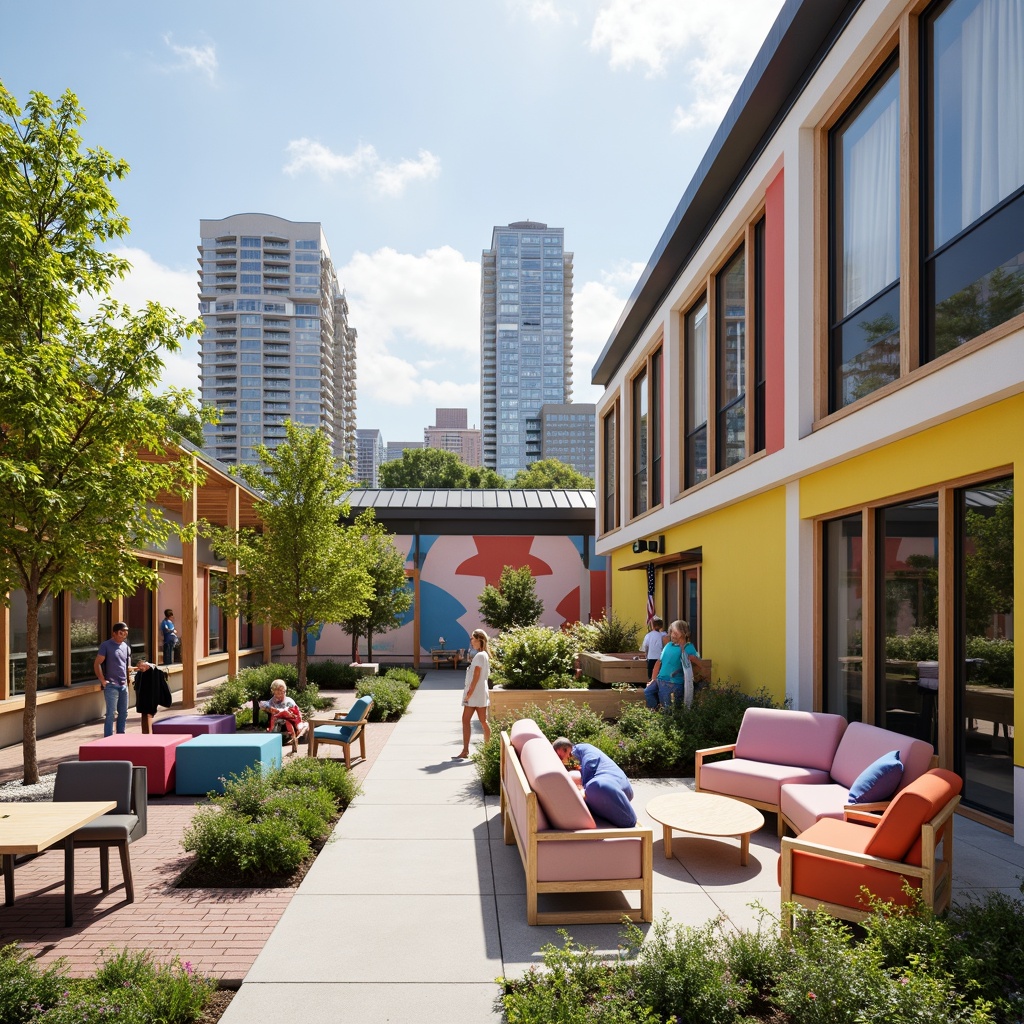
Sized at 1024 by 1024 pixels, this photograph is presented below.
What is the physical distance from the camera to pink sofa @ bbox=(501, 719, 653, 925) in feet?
16.3

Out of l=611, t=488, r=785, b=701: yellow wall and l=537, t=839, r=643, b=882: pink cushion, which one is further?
l=611, t=488, r=785, b=701: yellow wall

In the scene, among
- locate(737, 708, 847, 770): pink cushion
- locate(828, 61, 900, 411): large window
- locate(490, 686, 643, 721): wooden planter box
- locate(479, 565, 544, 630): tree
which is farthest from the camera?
locate(479, 565, 544, 630): tree

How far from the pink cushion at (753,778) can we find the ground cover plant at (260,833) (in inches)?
137

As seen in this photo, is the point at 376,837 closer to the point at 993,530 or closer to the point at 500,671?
the point at 993,530

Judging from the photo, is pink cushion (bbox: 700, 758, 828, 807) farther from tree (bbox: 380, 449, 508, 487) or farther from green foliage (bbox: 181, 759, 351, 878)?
tree (bbox: 380, 449, 508, 487)

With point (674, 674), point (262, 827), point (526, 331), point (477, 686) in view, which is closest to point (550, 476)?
point (674, 674)

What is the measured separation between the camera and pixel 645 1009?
3486 millimetres

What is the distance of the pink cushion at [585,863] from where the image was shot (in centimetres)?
502

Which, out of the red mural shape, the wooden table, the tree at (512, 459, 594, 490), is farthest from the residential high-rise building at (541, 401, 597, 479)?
the wooden table

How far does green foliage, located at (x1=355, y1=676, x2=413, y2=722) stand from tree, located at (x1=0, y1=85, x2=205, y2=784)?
17.2 feet

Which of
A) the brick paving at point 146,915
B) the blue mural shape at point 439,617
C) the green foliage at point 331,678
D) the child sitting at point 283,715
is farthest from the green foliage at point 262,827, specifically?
the blue mural shape at point 439,617

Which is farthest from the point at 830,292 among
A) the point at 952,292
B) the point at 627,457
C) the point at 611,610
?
the point at 611,610

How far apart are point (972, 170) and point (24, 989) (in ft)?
28.4

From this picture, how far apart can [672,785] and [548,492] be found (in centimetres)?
2002
